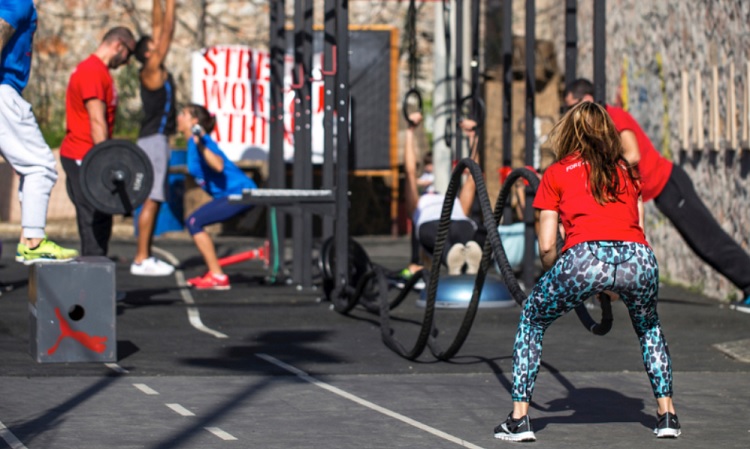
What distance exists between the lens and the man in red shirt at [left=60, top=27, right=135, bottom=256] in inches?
433

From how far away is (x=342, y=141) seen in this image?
11.1 m

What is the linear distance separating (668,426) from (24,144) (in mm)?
4237

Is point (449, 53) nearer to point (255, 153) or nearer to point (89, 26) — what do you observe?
point (255, 153)

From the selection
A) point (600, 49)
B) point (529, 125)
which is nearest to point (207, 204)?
point (529, 125)

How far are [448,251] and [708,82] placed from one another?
2594mm

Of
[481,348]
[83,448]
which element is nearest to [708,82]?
[481,348]

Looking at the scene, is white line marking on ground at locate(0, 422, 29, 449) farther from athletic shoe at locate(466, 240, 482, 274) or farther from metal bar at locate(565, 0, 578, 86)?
metal bar at locate(565, 0, 578, 86)

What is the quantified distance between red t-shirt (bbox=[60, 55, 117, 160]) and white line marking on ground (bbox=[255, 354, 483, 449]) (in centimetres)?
326

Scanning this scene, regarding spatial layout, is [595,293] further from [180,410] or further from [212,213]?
[212,213]

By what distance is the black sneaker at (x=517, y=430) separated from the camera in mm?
6152

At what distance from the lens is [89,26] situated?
21.8 meters

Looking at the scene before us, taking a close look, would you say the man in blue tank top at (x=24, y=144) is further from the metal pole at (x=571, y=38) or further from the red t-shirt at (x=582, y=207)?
the metal pole at (x=571, y=38)

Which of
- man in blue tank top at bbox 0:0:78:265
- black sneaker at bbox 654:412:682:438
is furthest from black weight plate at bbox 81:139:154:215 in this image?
black sneaker at bbox 654:412:682:438

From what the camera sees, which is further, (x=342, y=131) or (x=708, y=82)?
(x=708, y=82)
